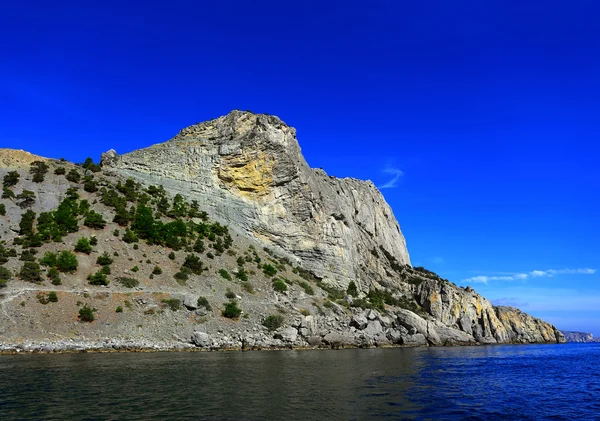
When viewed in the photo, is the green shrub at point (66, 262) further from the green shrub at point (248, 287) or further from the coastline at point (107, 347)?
the green shrub at point (248, 287)

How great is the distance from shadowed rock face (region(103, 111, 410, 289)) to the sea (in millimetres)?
47069

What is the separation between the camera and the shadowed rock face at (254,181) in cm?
7881

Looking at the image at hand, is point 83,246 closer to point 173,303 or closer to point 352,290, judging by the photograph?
point 173,303

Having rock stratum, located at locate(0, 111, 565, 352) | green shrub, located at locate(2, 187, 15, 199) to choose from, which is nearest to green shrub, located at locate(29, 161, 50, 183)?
rock stratum, located at locate(0, 111, 565, 352)

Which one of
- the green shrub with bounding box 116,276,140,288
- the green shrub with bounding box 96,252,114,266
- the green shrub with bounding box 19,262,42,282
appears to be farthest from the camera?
the green shrub with bounding box 96,252,114,266

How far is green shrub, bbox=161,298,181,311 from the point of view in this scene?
4584cm

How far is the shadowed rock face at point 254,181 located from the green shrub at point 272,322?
89.7 feet

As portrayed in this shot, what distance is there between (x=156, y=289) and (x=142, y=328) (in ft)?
25.0

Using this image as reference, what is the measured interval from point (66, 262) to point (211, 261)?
61.8 feet

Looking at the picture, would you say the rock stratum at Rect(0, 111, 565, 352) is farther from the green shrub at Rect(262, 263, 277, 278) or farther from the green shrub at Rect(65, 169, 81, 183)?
the green shrub at Rect(262, 263, 277, 278)

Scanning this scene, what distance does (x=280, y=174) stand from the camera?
81562mm

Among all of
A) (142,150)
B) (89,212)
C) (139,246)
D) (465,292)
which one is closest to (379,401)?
(139,246)

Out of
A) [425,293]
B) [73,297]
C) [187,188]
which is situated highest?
[187,188]

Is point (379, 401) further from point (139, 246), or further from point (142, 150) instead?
point (142, 150)
